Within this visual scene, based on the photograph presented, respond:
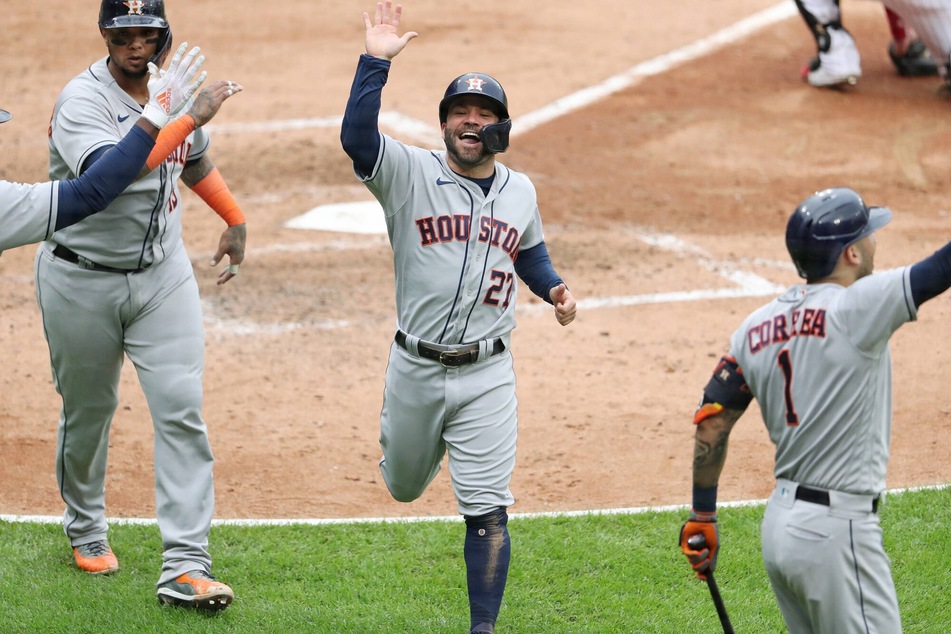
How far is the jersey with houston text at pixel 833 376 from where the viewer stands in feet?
11.7

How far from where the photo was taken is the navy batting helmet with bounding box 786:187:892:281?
145 inches

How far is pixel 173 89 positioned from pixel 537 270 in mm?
1485

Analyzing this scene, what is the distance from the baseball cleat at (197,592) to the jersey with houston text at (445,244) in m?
1.19

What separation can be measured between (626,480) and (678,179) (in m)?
5.00

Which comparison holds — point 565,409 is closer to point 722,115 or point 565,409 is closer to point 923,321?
point 923,321

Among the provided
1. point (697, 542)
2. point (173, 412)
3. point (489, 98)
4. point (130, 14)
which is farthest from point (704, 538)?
point (130, 14)

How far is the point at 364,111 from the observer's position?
445 cm

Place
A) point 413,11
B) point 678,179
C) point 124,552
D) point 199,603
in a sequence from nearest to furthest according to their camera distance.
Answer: point 199,603 < point 124,552 < point 678,179 < point 413,11

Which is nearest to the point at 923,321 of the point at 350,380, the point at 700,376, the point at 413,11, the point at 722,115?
the point at 700,376

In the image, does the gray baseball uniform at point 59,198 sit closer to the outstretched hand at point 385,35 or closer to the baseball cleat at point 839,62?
the outstretched hand at point 385,35

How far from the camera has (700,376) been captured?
7641 mm

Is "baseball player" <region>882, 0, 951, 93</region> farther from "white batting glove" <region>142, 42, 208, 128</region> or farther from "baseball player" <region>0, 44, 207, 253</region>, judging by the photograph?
"baseball player" <region>0, 44, 207, 253</region>

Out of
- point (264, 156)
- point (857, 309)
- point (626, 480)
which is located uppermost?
point (857, 309)

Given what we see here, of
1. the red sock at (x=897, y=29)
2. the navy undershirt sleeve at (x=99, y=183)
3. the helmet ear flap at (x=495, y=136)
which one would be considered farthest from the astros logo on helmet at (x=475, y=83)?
the red sock at (x=897, y=29)
